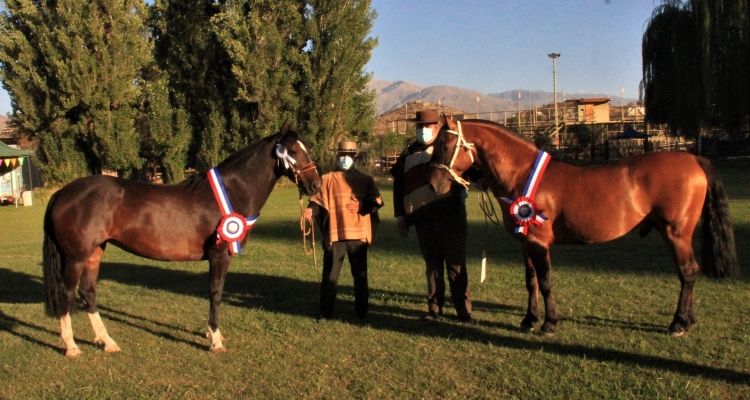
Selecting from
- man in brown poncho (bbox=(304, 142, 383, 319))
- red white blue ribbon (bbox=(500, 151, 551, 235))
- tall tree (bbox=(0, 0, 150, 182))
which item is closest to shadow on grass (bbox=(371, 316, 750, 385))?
man in brown poncho (bbox=(304, 142, 383, 319))

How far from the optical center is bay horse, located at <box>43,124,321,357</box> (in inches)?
205

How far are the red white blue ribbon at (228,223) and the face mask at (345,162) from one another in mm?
1162

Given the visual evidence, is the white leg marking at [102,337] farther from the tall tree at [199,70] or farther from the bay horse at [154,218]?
the tall tree at [199,70]

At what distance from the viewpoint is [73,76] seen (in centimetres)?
2734

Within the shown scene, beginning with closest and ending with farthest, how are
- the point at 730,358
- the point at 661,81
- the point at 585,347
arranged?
the point at 730,358 < the point at 585,347 < the point at 661,81

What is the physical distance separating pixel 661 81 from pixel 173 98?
2496 centimetres

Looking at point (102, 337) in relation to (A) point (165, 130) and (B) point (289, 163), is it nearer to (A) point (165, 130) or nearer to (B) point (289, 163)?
(B) point (289, 163)

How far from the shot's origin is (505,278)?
8.06m

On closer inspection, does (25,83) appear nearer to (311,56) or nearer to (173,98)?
(173,98)

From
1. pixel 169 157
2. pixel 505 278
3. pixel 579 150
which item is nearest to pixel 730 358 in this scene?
pixel 505 278

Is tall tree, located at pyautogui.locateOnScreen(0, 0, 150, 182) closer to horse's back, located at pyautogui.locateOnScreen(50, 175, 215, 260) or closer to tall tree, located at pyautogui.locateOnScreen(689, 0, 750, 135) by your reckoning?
horse's back, located at pyautogui.locateOnScreen(50, 175, 215, 260)

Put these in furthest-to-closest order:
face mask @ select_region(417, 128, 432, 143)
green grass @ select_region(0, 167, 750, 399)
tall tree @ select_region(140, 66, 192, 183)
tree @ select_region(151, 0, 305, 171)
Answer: tall tree @ select_region(140, 66, 192, 183) → tree @ select_region(151, 0, 305, 171) → face mask @ select_region(417, 128, 432, 143) → green grass @ select_region(0, 167, 750, 399)

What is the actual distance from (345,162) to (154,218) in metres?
1.94

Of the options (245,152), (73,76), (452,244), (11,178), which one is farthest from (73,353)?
(73,76)
